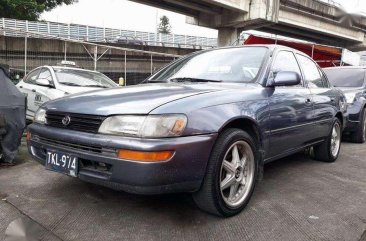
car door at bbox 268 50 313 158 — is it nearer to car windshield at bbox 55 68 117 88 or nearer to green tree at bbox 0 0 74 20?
car windshield at bbox 55 68 117 88

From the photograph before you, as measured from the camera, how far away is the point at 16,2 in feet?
64.7

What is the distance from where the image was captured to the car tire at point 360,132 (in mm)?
6304

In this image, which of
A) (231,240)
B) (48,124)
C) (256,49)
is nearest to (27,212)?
(48,124)

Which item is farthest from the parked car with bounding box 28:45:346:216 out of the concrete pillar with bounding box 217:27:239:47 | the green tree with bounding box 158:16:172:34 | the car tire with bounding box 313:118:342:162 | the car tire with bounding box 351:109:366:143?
the green tree with bounding box 158:16:172:34

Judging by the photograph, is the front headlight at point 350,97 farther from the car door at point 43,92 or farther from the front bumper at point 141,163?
the car door at point 43,92

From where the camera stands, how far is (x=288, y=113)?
11.5ft

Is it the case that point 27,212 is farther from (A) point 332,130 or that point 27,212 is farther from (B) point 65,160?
(A) point 332,130

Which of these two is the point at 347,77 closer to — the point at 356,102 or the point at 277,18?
the point at 356,102

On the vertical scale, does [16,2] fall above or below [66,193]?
above

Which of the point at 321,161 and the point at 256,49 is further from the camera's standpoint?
the point at 321,161

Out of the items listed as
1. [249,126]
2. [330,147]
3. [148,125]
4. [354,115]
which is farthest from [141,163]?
[354,115]

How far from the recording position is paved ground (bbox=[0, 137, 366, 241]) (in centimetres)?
256

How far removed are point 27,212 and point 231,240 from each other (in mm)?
1630

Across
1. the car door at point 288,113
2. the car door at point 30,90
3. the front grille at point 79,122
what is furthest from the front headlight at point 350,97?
the car door at point 30,90
